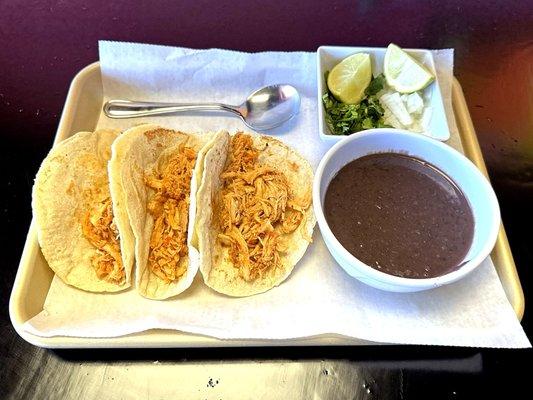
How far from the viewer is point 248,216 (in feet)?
6.95

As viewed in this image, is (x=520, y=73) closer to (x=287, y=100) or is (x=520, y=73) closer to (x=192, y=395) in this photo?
(x=287, y=100)

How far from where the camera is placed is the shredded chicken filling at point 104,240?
196cm

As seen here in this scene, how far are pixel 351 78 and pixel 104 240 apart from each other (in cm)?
147

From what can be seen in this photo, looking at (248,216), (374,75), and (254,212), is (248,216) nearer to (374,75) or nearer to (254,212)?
(254,212)

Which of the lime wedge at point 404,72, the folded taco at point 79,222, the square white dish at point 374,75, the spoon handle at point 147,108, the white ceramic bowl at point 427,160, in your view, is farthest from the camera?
the spoon handle at point 147,108

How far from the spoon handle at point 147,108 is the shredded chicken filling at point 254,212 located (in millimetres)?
375

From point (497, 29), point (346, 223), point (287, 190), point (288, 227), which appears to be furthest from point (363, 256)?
point (497, 29)

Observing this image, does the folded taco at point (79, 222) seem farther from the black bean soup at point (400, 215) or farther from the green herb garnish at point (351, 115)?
the green herb garnish at point (351, 115)

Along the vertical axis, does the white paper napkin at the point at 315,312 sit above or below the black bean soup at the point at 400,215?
below

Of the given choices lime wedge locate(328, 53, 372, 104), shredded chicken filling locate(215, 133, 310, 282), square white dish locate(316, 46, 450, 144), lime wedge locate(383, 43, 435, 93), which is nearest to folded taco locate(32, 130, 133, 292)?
shredded chicken filling locate(215, 133, 310, 282)

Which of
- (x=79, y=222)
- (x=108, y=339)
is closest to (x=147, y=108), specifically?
(x=79, y=222)

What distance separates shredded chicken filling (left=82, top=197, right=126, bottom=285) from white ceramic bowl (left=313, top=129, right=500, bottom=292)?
86cm

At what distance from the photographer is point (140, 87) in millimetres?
2648

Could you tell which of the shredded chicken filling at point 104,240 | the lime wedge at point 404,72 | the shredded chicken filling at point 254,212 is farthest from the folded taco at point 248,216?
the lime wedge at point 404,72
